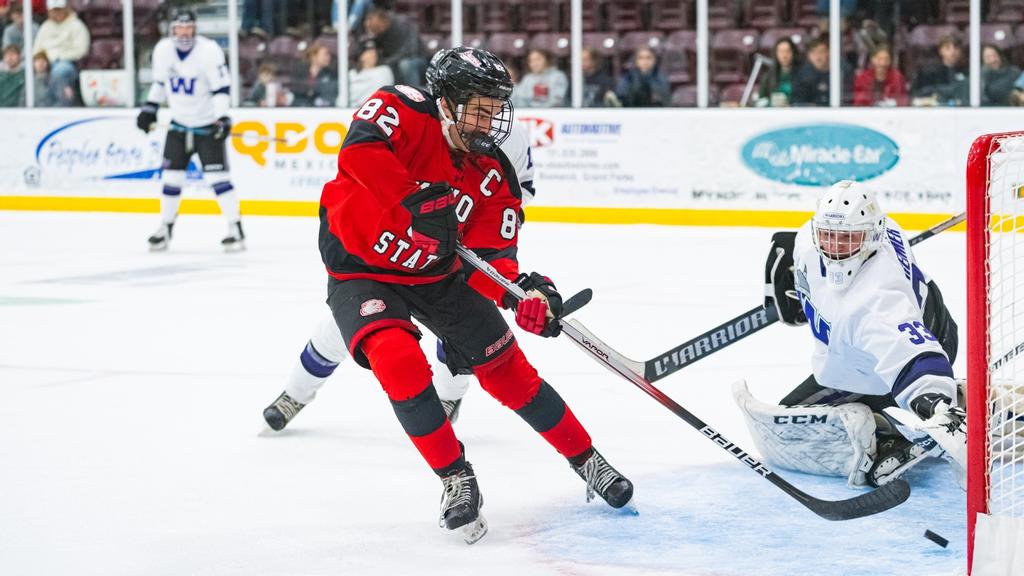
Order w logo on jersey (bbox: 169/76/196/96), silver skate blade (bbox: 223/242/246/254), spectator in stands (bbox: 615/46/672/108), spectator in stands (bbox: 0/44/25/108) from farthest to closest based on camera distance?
1. spectator in stands (bbox: 0/44/25/108)
2. spectator in stands (bbox: 615/46/672/108)
3. w logo on jersey (bbox: 169/76/196/96)
4. silver skate blade (bbox: 223/242/246/254)

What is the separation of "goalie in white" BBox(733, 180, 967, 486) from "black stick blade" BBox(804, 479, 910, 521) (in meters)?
0.11

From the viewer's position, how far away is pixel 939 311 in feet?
10.6

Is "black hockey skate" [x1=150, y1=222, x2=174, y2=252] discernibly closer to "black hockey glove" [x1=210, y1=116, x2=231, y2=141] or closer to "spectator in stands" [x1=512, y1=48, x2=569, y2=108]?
"black hockey glove" [x1=210, y1=116, x2=231, y2=141]

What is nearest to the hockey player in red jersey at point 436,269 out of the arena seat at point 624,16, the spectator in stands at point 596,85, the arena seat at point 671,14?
the spectator in stands at point 596,85

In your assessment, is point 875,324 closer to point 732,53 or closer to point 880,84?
point 880,84

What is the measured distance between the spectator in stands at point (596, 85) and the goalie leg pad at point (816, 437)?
6442 mm

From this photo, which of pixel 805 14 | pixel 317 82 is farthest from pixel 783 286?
pixel 317 82

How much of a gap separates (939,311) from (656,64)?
20.9 ft

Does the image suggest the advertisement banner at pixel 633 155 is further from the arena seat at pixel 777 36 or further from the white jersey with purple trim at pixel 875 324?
the white jersey with purple trim at pixel 875 324

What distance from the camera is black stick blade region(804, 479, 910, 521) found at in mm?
2566

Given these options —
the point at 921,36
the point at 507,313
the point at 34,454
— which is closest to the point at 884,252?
the point at 34,454

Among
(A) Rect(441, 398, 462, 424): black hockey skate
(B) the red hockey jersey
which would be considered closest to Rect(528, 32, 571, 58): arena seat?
(A) Rect(441, 398, 462, 424): black hockey skate

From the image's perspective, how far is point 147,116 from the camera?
8109 mm

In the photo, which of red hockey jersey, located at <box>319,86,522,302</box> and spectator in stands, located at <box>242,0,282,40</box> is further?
spectator in stands, located at <box>242,0,282,40</box>
